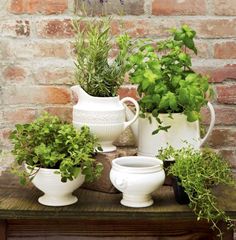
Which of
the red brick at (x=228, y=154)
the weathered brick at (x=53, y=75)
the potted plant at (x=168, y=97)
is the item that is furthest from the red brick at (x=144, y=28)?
the red brick at (x=228, y=154)

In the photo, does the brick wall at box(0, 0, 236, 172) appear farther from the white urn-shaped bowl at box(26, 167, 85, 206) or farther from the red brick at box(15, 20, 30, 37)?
the white urn-shaped bowl at box(26, 167, 85, 206)

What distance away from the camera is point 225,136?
1693mm

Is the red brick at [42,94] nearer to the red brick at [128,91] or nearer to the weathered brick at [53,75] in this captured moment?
the weathered brick at [53,75]

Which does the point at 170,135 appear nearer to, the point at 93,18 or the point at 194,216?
the point at 194,216

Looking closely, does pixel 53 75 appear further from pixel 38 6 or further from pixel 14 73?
pixel 38 6

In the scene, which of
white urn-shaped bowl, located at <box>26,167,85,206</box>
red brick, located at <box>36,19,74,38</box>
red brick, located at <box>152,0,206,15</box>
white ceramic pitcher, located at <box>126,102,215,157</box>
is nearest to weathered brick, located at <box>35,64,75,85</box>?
red brick, located at <box>36,19,74,38</box>

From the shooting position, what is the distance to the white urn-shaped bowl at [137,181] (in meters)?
1.13

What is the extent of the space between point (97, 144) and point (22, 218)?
252mm

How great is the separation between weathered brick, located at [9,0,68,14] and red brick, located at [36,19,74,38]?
0.03m

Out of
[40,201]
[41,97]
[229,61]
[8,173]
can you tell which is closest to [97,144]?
[40,201]

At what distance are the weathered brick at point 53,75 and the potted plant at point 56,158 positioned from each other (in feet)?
1.62

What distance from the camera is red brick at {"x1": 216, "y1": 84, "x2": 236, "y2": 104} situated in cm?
167

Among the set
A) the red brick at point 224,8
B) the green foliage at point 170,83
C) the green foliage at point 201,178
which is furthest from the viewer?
the red brick at point 224,8

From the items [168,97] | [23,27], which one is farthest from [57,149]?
[23,27]
